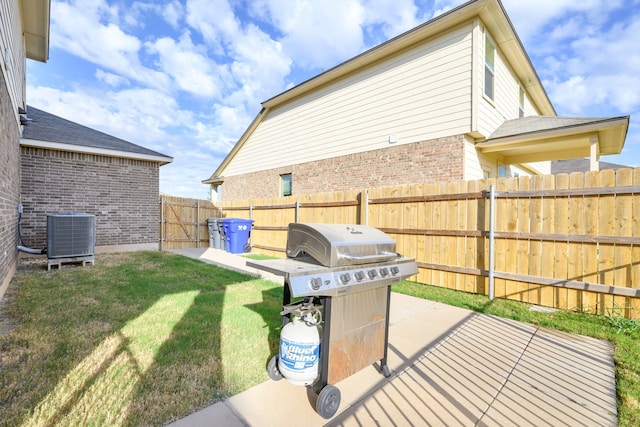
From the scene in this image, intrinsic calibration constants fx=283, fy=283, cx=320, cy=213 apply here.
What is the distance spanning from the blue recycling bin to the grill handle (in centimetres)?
832

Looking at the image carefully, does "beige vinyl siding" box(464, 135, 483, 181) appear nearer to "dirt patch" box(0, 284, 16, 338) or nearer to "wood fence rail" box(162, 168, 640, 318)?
"wood fence rail" box(162, 168, 640, 318)

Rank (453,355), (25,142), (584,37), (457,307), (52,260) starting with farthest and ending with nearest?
(584,37) → (25,142) → (52,260) → (457,307) → (453,355)

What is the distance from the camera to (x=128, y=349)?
282 cm

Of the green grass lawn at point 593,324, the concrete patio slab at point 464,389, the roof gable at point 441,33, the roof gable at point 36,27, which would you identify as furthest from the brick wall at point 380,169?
the roof gable at point 36,27

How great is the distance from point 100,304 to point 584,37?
15629 mm

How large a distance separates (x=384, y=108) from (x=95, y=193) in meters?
9.37

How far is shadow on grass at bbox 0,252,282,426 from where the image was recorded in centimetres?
199

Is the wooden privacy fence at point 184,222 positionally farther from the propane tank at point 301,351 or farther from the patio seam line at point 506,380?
the patio seam line at point 506,380

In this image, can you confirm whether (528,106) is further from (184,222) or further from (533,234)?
(184,222)

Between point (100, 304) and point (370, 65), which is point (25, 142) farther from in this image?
point (370, 65)

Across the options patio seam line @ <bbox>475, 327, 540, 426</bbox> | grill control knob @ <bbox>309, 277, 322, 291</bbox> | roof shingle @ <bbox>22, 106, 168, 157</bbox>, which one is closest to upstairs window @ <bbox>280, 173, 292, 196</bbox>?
roof shingle @ <bbox>22, 106, 168, 157</bbox>

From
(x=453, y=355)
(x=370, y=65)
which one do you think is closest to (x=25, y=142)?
(x=370, y=65)

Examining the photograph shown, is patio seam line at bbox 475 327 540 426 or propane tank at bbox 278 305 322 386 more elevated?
propane tank at bbox 278 305 322 386

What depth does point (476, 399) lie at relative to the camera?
2.25 m
